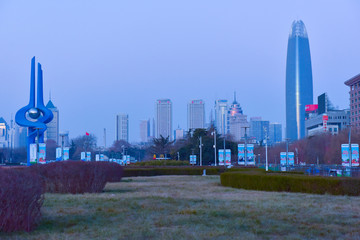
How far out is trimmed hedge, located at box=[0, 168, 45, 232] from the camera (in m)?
8.49

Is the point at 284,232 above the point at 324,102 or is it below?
below

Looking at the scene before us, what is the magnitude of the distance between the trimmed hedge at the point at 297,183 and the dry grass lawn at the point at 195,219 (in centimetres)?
242

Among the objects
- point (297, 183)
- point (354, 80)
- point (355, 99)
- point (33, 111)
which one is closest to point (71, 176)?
point (297, 183)

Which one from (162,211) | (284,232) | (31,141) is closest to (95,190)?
(162,211)

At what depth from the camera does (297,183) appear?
18.9 meters

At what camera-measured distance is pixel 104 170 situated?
18.5 metres

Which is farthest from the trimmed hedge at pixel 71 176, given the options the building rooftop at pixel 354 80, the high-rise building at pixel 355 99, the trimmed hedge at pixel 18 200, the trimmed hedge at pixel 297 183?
the high-rise building at pixel 355 99

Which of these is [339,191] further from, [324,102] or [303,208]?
[324,102]

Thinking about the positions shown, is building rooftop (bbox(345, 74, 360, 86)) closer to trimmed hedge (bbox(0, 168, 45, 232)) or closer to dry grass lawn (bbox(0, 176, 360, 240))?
dry grass lawn (bbox(0, 176, 360, 240))

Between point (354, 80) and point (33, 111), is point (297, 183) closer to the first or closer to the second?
point (33, 111)

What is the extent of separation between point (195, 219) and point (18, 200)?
13.2ft

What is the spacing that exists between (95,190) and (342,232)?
1090 centimetres

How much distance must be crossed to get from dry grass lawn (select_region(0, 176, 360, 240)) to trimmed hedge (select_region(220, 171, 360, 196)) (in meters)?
2.42

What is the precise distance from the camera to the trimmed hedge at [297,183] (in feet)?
56.5
